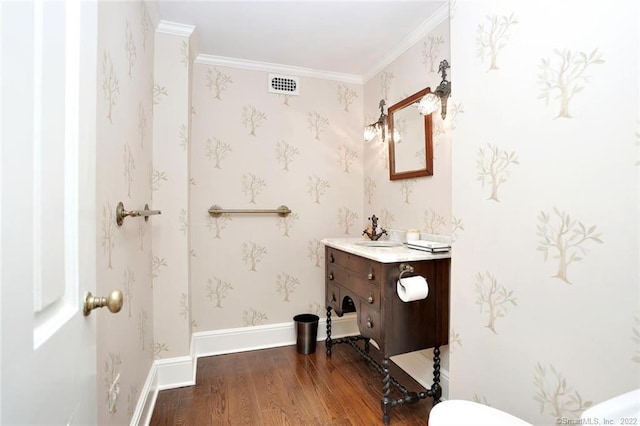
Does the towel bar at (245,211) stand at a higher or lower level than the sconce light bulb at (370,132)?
lower

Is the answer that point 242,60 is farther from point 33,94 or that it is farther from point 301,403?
point 301,403

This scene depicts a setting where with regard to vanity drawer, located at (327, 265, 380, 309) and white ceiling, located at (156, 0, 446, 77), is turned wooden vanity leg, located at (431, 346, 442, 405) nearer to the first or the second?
vanity drawer, located at (327, 265, 380, 309)

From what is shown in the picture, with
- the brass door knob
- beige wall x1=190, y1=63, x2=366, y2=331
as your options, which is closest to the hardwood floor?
beige wall x1=190, y1=63, x2=366, y2=331

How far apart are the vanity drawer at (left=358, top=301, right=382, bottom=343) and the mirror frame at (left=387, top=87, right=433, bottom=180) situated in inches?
36.2

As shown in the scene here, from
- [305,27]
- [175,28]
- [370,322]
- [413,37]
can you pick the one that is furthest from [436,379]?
[175,28]

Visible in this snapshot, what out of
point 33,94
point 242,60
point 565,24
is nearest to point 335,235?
point 242,60

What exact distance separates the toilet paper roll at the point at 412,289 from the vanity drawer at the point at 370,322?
19cm

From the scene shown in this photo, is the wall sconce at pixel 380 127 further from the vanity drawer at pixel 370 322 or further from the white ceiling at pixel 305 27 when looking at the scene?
the vanity drawer at pixel 370 322

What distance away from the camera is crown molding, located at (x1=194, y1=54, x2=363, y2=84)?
2394 mm

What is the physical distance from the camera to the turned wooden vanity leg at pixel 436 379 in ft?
5.79

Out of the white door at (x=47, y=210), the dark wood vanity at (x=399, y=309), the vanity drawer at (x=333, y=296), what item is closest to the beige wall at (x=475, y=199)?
the dark wood vanity at (x=399, y=309)

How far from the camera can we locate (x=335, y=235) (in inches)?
108

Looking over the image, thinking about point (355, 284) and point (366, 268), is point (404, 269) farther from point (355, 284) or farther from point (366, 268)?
point (355, 284)

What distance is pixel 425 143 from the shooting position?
198 cm
